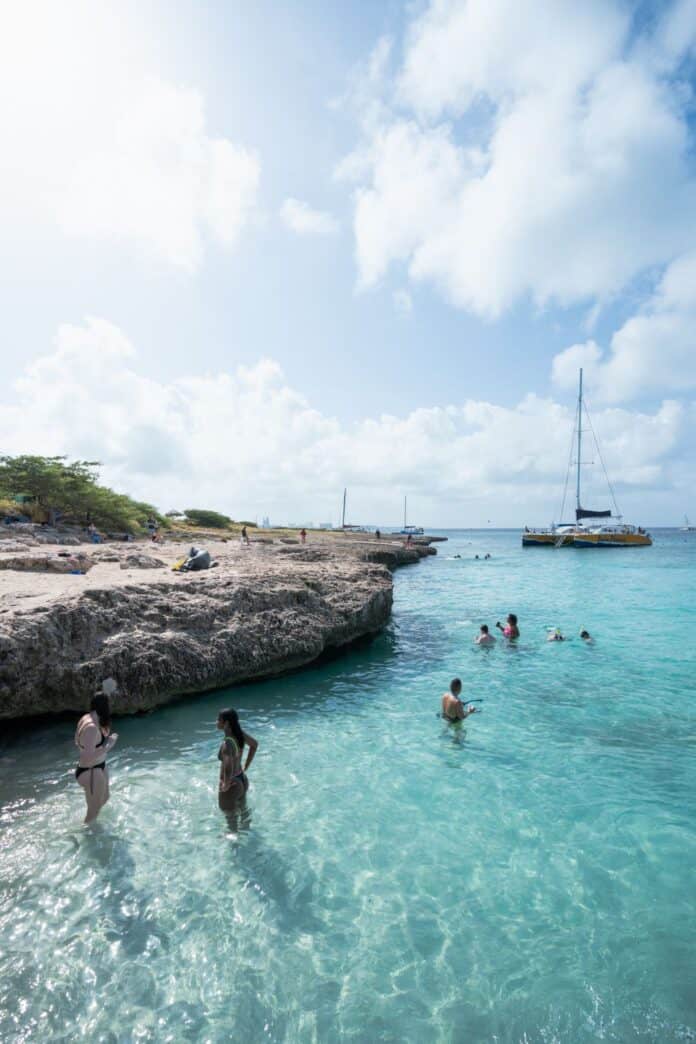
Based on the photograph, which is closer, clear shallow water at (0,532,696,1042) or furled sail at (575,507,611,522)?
clear shallow water at (0,532,696,1042)

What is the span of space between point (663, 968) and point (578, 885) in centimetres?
121

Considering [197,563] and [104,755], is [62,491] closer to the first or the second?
[197,563]

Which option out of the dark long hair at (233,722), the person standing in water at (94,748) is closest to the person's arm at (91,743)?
the person standing in water at (94,748)

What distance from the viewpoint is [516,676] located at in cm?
1486

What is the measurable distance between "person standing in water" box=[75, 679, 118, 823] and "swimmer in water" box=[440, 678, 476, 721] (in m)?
6.98

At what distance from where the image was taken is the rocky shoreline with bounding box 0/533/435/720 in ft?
33.9

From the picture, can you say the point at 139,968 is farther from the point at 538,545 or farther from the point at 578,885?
the point at 538,545

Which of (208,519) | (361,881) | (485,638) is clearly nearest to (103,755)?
(361,881)

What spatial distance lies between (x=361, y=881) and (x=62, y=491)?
44.2 metres

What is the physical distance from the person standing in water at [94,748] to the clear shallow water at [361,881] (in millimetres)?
471

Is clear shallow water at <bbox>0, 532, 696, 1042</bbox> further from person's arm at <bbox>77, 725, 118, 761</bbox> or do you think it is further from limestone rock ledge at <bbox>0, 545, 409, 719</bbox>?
person's arm at <bbox>77, 725, 118, 761</bbox>

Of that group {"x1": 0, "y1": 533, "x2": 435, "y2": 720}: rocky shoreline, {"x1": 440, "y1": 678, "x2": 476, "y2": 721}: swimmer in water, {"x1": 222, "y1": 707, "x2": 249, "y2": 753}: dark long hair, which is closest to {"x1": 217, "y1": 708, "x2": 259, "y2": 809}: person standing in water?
{"x1": 222, "y1": 707, "x2": 249, "y2": 753}: dark long hair

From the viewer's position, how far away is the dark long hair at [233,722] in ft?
23.3

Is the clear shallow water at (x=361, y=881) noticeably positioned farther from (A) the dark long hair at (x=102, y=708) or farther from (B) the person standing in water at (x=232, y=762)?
(A) the dark long hair at (x=102, y=708)
